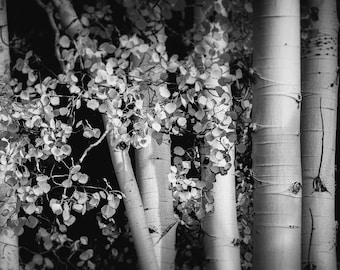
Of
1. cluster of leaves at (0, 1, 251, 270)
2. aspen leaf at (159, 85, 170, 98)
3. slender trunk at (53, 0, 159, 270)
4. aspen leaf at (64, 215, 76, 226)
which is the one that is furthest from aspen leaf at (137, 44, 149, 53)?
aspen leaf at (64, 215, 76, 226)

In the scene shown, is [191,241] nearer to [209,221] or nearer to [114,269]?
[114,269]

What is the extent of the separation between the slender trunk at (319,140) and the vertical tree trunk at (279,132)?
392 millimetres

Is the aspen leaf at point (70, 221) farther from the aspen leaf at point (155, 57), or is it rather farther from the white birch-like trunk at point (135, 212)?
the aspen leaf at point (155, 57)

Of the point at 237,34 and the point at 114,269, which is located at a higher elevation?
the point at 237,34

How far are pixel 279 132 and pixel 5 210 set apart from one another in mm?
1605

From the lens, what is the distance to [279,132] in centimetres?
272

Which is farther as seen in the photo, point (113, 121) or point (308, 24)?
point (308, 24)

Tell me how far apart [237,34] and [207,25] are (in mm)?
318

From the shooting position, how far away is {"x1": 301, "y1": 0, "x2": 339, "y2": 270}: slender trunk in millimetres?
3098

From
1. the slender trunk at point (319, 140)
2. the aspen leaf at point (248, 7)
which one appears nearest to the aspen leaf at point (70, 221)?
the slender trunk at point (319, 140)

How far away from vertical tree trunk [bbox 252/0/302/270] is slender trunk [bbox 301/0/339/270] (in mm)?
392

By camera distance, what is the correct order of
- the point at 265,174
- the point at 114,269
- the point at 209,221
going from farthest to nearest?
1. the point at 114,269
2. the point at 209,221
3. the point at 265,174

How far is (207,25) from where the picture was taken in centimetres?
284

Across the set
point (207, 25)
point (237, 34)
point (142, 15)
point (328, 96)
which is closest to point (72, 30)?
point (142, 15)
